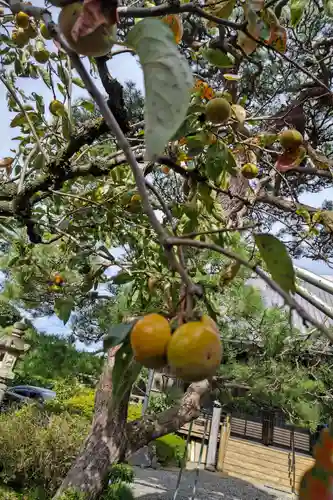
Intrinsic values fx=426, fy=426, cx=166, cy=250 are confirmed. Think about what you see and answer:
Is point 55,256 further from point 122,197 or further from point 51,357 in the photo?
point 51,357

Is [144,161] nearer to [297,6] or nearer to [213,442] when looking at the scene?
[297,6]

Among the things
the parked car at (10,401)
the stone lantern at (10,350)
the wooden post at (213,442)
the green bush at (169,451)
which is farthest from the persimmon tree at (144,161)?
the wooden post at (213,442)

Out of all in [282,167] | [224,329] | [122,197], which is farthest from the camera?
[224,329]

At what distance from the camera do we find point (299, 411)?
482cm

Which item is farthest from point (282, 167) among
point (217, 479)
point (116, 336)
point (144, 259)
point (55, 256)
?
point (217, 479)

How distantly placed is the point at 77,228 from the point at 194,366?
56.5 inches

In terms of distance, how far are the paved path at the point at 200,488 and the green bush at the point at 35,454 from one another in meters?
1.33

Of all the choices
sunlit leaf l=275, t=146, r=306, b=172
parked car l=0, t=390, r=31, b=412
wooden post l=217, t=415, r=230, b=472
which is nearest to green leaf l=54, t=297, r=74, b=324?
sunlit leaf l=275, t=146, r=306, b=172

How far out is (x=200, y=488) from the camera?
260 inches

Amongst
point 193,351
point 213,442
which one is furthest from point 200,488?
point 193,351

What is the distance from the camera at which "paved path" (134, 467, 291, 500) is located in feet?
19.1

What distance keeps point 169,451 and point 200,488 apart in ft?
4.25

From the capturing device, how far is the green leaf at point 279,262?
0.45 m

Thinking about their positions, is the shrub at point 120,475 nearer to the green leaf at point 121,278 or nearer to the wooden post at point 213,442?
the wooden post at point 213,442
